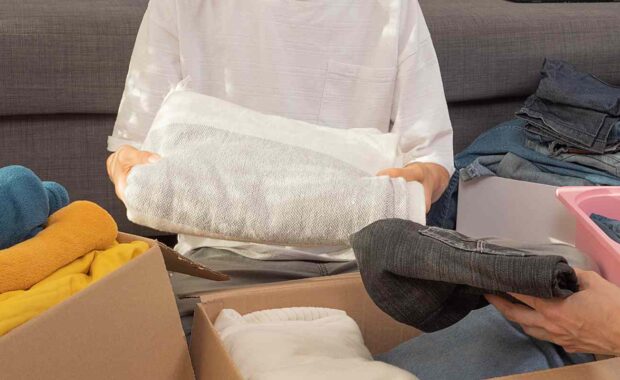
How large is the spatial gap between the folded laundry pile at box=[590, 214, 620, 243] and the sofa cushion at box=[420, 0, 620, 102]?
0.71 metres

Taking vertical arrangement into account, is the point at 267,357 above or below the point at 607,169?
above

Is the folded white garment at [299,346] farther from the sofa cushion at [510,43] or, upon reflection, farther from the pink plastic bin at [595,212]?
the sofa cushion at [510,43]

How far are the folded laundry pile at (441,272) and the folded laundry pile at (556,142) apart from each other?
3.19ft

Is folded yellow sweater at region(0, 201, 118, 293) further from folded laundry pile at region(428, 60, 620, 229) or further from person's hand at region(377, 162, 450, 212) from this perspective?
folded laundry pile at region(428, 60, 620, 229)

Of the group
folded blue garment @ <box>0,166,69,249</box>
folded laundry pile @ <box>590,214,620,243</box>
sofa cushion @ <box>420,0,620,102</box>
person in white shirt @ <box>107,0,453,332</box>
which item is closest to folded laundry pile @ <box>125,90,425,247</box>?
folded blue garment @ <box>0,166,69,249</box>

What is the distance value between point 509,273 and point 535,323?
0.09 meters

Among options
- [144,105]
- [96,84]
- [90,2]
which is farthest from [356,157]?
[90,2]

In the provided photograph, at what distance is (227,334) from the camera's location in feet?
2.53

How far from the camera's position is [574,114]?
1.66m

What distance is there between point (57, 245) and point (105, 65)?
3.22ft

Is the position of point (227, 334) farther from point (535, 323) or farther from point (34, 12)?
point (34, 12)

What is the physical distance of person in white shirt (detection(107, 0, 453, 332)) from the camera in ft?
3.85

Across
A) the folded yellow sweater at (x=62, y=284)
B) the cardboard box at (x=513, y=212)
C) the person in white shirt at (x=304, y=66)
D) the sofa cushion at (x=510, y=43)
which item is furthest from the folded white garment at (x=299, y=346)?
the sofa cushion at (x=510, y=43)

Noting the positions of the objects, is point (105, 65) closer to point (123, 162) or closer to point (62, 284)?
point (123, 162)
